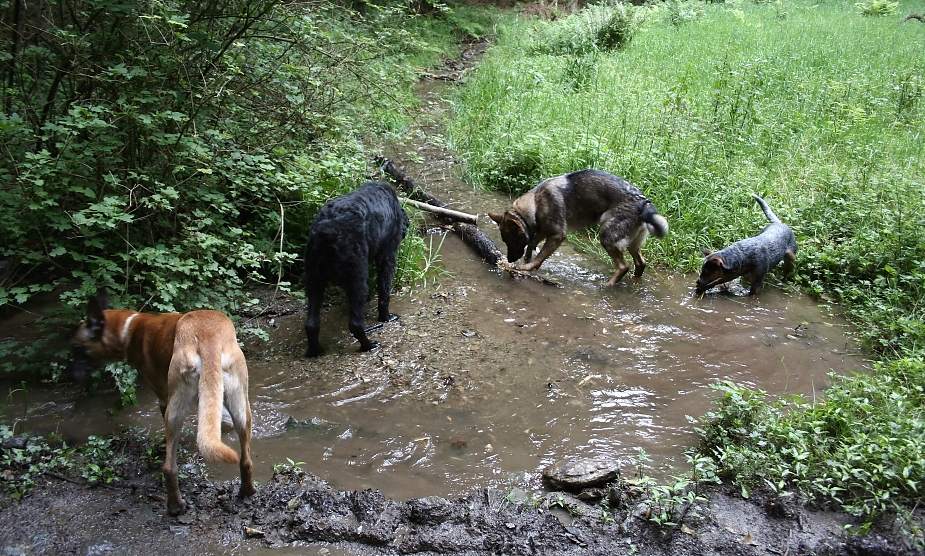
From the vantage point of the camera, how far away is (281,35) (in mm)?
5738

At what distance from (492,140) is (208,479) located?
7279mm

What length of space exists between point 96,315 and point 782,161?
8.12 meters

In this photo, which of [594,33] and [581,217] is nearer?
[581,217]

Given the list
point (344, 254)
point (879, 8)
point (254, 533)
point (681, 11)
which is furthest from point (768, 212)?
point (879, 8)

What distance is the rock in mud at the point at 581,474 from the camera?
12.5 ft

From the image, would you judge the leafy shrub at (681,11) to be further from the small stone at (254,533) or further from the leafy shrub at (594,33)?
the small stone at (254,533)

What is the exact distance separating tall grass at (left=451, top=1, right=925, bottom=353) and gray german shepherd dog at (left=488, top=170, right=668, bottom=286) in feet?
2.56

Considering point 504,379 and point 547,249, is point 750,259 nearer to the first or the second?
point 547,249

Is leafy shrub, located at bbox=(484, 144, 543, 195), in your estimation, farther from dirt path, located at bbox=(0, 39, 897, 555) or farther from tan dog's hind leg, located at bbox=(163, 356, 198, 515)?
tan dog's hind leg, located at bbox=(163, 356, 198, 515)

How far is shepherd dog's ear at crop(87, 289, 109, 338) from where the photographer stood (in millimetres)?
3652

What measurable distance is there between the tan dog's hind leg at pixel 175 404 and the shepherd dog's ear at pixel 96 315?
67cm

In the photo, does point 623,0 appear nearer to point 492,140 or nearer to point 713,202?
point 492,140

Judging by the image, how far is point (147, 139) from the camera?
4.78 metres

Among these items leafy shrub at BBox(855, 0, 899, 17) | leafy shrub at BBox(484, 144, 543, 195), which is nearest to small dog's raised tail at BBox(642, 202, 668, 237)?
leafy shrub at BBox(484, 144, 543, 195)
